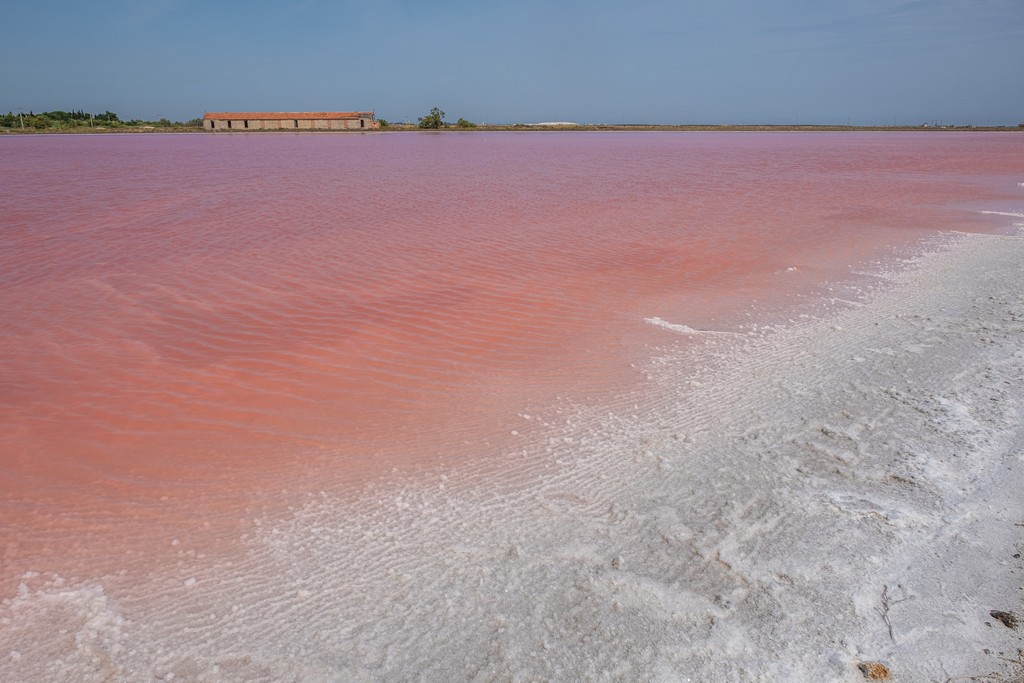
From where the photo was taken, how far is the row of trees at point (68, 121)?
232 feet

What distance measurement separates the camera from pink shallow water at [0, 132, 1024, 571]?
385 cm

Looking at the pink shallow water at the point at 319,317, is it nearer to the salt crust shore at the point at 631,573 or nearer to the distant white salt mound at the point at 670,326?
the distant white salt mound at the point at 670,326

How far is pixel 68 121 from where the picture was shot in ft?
259

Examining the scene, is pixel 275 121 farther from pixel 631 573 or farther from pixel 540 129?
pixel 631 573

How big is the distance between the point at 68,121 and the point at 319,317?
92953mm

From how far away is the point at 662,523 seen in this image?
318 cm

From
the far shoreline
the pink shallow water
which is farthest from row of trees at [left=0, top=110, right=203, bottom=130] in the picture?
the pink shallow water

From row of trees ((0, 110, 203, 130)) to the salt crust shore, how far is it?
8520 centimetres

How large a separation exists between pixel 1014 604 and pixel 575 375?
301 cm

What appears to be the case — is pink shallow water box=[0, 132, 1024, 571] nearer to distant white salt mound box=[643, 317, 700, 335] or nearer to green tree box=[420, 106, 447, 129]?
distant white salt mound box=[643, 317, 700, 335]

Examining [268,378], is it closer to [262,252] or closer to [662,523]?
[662,523]

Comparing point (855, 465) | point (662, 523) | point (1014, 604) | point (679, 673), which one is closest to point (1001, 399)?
point (855, 465)

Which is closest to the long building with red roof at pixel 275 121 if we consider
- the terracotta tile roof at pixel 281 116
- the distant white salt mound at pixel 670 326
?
the terracotta tile roof at pixel 281 116

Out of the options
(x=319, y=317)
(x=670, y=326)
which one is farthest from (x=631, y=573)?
(x=319, y=317)
